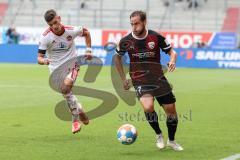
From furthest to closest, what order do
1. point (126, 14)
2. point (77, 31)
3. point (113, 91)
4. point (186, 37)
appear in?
point (126, 14) < point (186, 37) < point (113, 91) < point (77, 31)

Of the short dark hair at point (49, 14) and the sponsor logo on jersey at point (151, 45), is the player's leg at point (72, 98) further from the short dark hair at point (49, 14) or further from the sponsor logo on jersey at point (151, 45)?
the sponsor logo on jersey at point (151, 45)

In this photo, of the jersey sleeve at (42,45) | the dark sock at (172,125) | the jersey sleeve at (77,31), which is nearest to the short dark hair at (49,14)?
the jersey sleeve at (42,45)

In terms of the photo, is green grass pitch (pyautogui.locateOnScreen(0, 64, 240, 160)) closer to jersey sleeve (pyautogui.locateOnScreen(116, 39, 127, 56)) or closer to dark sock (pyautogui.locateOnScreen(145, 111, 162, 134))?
dark sock (pyautogui.locateOnScreen(145, 111, 162, 134))

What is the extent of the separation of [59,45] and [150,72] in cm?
261

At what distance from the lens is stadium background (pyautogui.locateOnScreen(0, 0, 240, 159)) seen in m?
11.8

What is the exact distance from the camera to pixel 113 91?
969 inches

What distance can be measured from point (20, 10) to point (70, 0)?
3.85 metres

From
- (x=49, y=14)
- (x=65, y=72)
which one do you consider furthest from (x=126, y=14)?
(x=49, y=14)

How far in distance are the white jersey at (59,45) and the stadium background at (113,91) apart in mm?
1428

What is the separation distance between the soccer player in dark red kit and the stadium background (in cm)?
55

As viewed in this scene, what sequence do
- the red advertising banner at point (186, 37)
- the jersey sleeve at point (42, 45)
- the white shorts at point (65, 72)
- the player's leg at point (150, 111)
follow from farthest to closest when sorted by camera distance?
the red advertising banner at point (186, 37)
the white shorts at point (65, 72)
the jersey sleeve at point (42, 45)
the player's leg at point (150, 111)

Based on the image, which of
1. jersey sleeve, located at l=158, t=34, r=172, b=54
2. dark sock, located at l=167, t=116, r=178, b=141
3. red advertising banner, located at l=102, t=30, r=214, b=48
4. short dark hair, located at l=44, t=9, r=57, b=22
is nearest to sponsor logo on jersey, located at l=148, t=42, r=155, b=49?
jersey sleeve, located at l=158, t=34, r=172, b=54

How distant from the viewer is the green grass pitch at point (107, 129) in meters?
11.0

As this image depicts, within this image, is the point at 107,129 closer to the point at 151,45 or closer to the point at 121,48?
the point at 121,48
